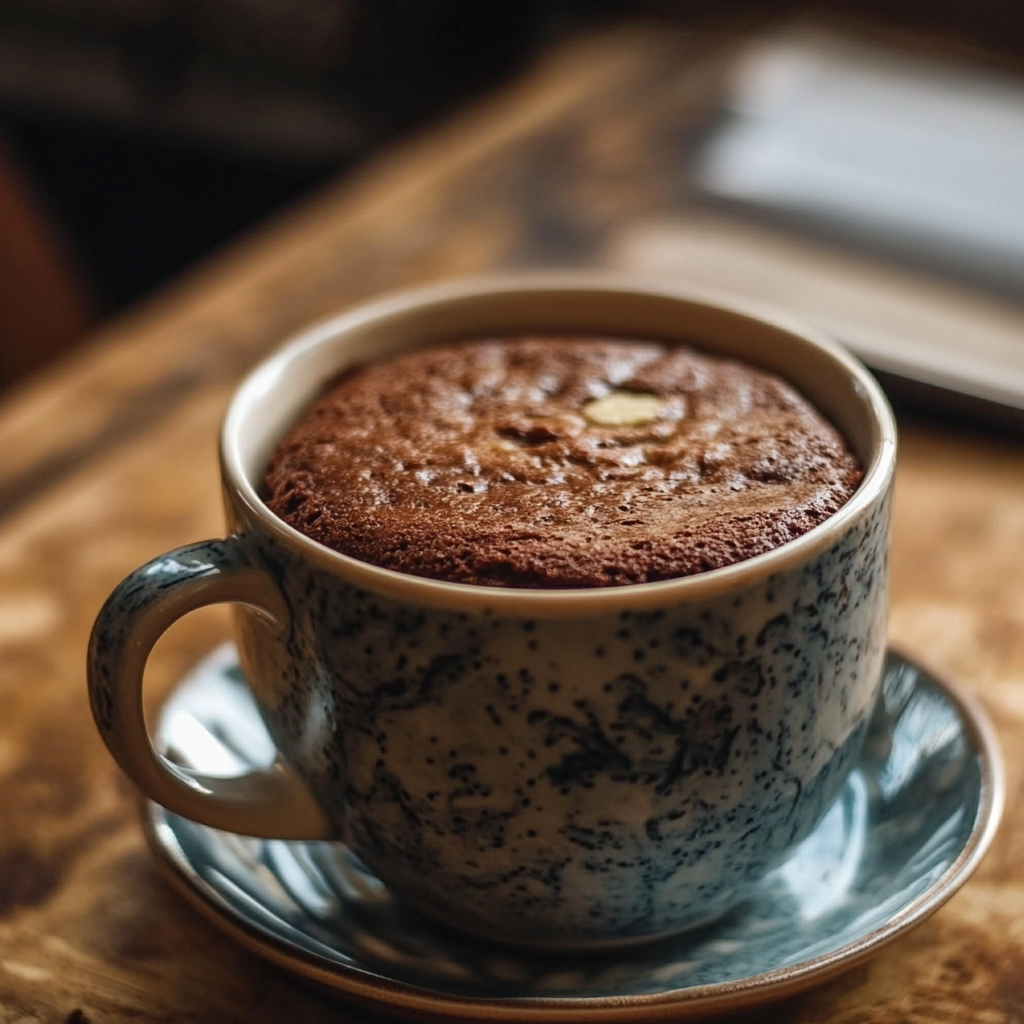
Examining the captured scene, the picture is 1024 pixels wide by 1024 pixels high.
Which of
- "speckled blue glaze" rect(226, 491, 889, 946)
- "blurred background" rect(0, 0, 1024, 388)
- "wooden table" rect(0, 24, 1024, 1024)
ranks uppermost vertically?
"speckled blue glaze" rect(226, 491, 889, 946)

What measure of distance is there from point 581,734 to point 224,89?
232 centimetres

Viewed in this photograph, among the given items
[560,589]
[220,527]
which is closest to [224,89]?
[220,527]

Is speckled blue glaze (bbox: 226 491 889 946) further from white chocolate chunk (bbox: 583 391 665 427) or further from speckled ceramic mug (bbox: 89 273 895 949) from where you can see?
white chocolate chunk (bbox: 583 391 665 427)

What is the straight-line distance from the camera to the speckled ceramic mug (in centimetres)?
42

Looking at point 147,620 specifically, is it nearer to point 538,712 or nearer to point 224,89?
point 538,712

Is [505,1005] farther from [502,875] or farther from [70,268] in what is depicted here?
[70,268]

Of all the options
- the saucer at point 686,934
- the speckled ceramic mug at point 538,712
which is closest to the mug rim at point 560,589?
the speckled ceramic mug at point 538,712

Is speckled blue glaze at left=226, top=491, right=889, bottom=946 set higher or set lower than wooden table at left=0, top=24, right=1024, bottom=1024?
higher

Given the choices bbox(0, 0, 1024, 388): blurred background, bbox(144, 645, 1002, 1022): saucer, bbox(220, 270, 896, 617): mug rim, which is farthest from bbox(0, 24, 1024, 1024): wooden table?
bbox(0, 0, 1024, 388): blurred background

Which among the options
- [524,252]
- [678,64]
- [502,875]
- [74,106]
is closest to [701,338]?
[502,875]

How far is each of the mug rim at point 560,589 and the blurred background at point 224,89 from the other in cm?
141

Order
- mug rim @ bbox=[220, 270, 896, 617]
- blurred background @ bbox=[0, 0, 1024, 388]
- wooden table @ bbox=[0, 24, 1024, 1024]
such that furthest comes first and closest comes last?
blurred background @ bbox=[0, 0, 1024, 388], wooden table @ bbox=[0, 24, 1024, 1024], mug rim @ bbox=[220, 270, 896, 617]

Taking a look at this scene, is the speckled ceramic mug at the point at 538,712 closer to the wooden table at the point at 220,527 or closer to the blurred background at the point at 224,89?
the wooden table at the point at 220,527

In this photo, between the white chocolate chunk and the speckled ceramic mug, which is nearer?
the speckled ceramic mug
